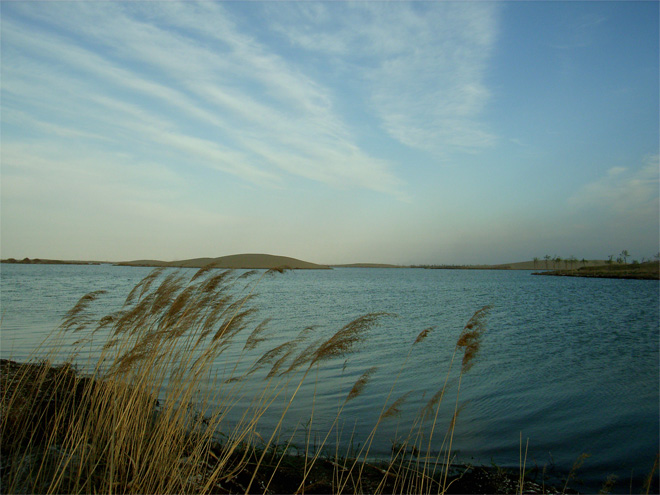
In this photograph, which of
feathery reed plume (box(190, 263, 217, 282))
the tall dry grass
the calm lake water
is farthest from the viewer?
the calm lake water

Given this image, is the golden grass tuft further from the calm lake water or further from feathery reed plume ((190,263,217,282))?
the calm lake water

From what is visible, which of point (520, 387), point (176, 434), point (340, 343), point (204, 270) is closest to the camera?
point (340, 343)

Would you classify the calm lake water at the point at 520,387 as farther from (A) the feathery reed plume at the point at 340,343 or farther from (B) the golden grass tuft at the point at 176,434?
(A) the feathery reed plume at the point at 340,343

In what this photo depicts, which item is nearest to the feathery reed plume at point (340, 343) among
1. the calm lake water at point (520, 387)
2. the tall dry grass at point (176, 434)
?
the tall dry grass at point (176, 434)

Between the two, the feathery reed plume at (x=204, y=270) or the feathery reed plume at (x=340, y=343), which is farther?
the feathery reed plume at (x=204, y=270)

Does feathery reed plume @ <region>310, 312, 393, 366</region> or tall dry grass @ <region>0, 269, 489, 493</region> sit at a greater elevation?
feathery reed plume @ <region>310, 312, 393, 366</region>

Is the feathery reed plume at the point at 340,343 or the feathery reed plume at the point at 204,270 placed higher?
the feathery reed plume at the point at 204,270

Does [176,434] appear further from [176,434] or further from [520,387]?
[520,387]

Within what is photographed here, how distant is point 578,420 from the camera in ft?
24.3

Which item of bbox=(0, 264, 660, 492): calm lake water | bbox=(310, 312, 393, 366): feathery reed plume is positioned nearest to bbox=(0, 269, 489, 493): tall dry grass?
bbox=(310, 312, 393, 366): feathery reed plume

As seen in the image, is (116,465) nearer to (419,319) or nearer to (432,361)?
(432,361)

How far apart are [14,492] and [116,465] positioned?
0.70m

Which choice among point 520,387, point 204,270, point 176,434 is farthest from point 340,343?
point 520,387

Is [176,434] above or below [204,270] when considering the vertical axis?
below
